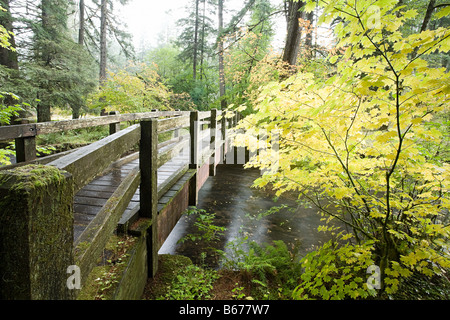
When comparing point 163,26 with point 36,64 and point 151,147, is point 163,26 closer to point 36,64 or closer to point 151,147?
point 36,64

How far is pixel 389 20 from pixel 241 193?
360 inches

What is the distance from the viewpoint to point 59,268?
3.26 feet

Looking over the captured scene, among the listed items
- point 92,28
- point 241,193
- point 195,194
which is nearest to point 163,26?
point 92,28

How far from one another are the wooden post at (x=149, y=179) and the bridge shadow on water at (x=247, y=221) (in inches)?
126

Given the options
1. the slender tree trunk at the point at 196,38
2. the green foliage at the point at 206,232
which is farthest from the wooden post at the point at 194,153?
the slender tree trunk at the point at 196,38

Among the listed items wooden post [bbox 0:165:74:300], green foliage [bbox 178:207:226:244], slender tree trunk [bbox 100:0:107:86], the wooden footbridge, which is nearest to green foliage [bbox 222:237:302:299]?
the wooden footbridge

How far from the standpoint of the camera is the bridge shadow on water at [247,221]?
6.71 m

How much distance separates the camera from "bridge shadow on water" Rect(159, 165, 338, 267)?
6.71 metres

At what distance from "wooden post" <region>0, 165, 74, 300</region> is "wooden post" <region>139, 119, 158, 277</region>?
1.39 m

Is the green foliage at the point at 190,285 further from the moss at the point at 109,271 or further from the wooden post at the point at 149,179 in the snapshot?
the moss at the point at 109,271

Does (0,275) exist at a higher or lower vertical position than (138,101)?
lower

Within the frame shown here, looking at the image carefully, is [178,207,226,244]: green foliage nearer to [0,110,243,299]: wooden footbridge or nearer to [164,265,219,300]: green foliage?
[164,265,219,300]: green foliage

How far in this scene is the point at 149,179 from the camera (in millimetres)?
2475

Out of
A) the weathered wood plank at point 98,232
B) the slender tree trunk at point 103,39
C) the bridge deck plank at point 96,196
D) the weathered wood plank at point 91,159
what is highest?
the slender tree trunk at point 103,39
